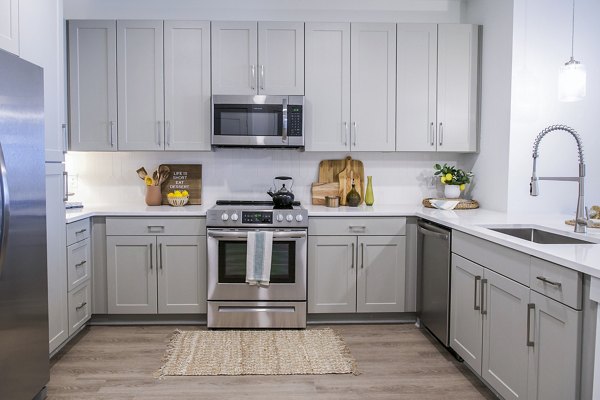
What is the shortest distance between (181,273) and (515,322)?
2.40 m

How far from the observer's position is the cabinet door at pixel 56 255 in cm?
287

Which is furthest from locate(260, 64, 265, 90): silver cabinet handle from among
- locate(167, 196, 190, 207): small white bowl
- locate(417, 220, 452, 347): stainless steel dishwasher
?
locate(417, 220, 452, 347): stainless steel dishwasher

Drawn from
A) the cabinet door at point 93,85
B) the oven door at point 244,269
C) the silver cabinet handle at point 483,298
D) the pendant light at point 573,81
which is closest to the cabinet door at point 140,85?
the cabinet door at point 93,85

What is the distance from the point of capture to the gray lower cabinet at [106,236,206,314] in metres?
3.76

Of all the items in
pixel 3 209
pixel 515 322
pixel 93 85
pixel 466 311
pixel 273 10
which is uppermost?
pixel 273 10

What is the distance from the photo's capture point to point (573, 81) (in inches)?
124

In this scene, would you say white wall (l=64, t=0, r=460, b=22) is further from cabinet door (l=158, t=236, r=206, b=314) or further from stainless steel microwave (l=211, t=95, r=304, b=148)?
cabinet door (l=158, t=236, r=206, b=314)

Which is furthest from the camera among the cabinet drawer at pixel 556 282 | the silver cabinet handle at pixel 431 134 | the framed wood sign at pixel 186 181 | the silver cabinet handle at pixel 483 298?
the framed wood sign at pixel 186 181

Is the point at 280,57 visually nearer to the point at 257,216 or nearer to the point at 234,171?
the point at 234,171

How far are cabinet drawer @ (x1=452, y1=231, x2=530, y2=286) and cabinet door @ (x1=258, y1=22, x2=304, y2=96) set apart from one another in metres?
1.78

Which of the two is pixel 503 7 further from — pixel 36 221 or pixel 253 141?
pixel 36 221

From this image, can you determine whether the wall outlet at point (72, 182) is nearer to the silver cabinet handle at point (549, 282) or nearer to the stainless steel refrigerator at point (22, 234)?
the stainless steel refrigerator at point (22, 234)

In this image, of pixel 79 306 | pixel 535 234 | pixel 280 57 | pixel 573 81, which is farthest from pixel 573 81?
pixel 79 306

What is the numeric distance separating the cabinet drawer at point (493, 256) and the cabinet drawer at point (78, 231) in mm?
2465
